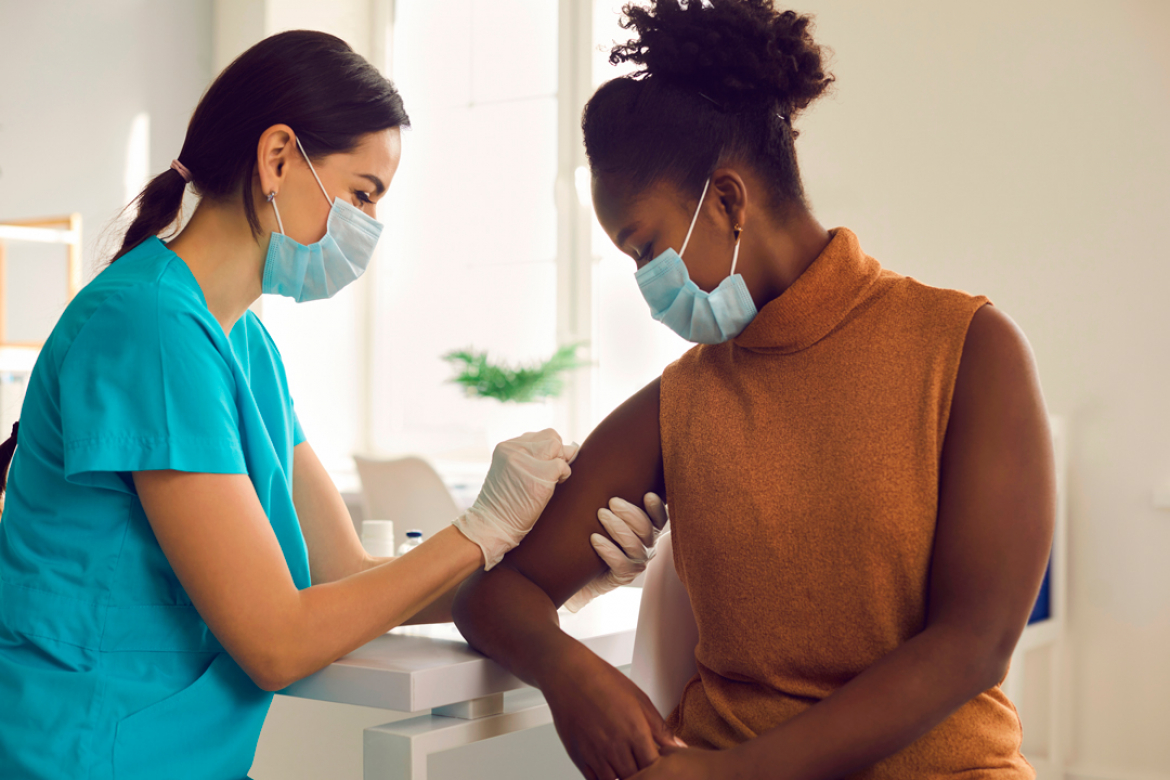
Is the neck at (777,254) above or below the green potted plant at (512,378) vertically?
above

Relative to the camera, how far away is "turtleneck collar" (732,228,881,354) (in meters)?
0.94

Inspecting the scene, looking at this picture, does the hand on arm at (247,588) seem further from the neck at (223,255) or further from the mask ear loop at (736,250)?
the mask ear loop at (736,250)

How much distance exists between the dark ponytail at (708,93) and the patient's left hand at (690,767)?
1.69ft

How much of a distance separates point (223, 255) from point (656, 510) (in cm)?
53

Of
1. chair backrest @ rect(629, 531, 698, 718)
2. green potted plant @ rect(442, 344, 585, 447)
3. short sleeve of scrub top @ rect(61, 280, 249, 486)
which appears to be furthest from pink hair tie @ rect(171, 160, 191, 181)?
green potted plant @ rect(442, 344, 585, 447)

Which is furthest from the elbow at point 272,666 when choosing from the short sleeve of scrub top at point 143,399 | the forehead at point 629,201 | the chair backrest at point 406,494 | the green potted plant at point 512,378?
the green potted plant at point 512,378

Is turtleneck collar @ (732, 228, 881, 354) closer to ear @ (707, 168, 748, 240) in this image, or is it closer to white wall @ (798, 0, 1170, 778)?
ear @ (707, 168, 748, 240)

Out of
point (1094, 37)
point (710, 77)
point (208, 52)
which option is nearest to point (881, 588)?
point (710, 77)

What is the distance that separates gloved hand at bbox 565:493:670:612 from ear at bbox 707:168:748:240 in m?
0.29

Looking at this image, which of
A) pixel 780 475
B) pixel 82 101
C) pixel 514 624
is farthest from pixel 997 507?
pixel 82 101

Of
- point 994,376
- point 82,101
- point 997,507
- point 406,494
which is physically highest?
point 82,101

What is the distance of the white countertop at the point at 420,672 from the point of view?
0.87 meters

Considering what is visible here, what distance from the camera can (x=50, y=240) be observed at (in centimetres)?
398

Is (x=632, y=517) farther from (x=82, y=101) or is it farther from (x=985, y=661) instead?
(x=82, y=101)
